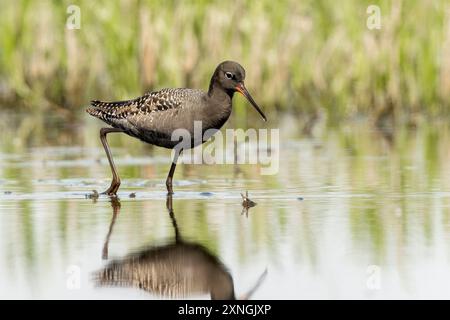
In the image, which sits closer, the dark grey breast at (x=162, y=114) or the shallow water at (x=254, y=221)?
the shallow water at (x=254, y=221)

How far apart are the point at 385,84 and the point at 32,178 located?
736 cm

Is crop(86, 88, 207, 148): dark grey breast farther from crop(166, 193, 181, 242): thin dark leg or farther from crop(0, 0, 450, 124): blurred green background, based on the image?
crop(0, 0, 450, 124): blurred green background

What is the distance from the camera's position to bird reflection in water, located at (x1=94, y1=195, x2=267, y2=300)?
22.1 ft

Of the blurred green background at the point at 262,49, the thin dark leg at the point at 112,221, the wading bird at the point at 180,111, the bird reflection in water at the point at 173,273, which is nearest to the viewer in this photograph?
the bird reflection in water at the point at 173,273

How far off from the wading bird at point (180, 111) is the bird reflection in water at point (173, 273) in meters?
3.04

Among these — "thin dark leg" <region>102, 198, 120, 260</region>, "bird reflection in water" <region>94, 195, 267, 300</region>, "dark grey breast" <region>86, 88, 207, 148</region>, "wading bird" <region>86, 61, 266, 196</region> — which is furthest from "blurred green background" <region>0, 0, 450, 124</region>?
"bird reflection in water" <region>94, 195, 267, 300</region>

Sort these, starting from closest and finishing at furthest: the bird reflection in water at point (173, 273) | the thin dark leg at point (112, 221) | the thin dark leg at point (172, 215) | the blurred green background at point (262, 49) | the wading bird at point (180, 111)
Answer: the bird reflection in water at point (173, 273), the thin dark leg at point (112, 221), the thin dark leg at point (172, 215), the wading bird at point (180, 111), the blurred green background at point (262, 49)

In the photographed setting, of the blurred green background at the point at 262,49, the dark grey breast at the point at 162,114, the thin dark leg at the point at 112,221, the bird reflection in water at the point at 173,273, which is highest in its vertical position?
the blurred green background at the point at 262,49

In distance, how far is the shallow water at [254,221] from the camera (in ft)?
22.4

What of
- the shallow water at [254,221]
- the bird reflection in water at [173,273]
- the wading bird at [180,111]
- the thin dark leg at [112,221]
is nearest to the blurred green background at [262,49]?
the shallow water at [254,221]

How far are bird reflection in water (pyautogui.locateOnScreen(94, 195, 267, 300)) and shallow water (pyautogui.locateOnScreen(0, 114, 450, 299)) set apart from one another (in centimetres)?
6

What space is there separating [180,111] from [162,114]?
0.18 metres

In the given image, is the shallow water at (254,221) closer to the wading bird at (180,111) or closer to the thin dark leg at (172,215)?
the thin dark leg at (172,215)
